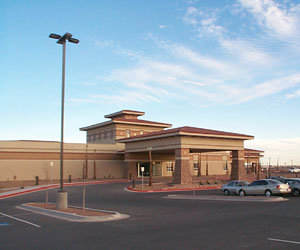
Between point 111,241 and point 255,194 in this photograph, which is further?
point 255,194

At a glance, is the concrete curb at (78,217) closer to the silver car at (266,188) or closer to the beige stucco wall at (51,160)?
the silver car at (266,188)

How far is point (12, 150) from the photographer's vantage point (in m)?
47.8

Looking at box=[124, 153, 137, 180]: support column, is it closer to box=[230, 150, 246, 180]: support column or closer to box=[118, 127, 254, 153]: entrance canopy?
box=[118, 127, 254, 153]: entrance canopy

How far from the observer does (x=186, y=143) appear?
141 ft

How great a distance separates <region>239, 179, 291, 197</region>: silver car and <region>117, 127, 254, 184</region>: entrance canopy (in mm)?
12654

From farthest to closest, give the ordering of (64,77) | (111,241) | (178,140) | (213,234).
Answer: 1. (178,140)
2. (64,77)
3. (213,234)
4. (111,241)

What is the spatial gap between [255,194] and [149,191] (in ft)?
34.7

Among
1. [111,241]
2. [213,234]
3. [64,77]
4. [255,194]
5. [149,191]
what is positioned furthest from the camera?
[149,191]

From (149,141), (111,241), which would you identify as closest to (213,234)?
(111,241)

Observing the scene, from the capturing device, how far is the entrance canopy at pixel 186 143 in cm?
4228

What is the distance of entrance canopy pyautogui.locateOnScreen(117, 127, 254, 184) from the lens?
42.3 metres

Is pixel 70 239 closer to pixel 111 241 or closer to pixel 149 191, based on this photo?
pixel 111 241

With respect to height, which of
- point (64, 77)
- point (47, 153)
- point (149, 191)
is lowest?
point (149, 191)

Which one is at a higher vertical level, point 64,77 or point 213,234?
point 64,77
